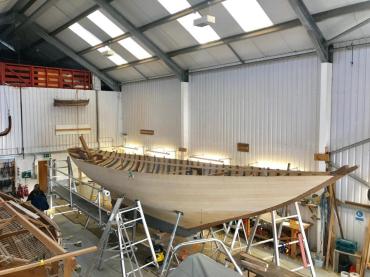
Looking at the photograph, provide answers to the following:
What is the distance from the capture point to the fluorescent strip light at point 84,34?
11603mm

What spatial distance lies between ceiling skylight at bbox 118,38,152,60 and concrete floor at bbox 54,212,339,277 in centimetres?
618

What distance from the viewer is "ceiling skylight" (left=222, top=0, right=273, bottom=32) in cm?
756

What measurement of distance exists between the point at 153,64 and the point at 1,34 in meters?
8.16

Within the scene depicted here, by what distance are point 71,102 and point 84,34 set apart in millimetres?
3012

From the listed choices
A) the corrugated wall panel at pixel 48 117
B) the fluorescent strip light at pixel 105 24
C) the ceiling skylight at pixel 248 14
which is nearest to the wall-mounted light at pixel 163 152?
the corrugated wall panel at pixel 48 117

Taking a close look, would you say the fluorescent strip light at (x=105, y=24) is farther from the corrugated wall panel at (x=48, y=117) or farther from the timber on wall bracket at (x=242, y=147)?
the timber on wall bracket at (x=242, y=147)

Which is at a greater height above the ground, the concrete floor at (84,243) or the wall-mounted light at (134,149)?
the wall-mounted light at (134,149)

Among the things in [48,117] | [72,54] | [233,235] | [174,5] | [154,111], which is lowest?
[233,235]

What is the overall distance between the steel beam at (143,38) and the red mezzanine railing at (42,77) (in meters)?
5.20

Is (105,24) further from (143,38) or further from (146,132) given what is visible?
(146,132)

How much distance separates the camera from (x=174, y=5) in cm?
850

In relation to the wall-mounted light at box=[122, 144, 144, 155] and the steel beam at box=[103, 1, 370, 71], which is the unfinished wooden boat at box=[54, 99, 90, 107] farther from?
the steel beam at box=[103, 1, 370, 71]

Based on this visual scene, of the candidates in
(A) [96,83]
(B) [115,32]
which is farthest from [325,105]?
(A) [96,83]

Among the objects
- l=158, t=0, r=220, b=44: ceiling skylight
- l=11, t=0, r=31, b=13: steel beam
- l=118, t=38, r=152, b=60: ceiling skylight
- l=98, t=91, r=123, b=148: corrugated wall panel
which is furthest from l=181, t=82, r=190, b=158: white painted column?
l=11, t=0, r=31, b=13: steel beam
